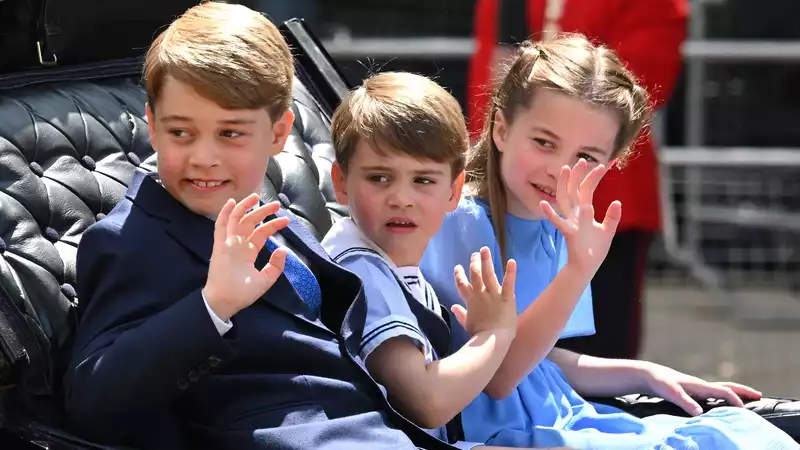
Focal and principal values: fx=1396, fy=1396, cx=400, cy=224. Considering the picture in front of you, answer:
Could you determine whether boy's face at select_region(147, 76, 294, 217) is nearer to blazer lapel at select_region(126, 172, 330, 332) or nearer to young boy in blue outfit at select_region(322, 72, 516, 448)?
blazer lapel at select_region(126, 172, 330, 332)

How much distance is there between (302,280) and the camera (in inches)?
87.7

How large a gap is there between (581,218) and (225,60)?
64 cm

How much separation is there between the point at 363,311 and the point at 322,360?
0.10 m

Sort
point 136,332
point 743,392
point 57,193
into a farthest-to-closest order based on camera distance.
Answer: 1. point 743,392
2. point 57,193
3. point 136,332

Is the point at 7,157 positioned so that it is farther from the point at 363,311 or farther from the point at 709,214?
the point at 709,214

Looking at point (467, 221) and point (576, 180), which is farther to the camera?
point (467, 221)

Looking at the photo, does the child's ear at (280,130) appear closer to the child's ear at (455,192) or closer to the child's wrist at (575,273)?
the child's ear at (455,192)

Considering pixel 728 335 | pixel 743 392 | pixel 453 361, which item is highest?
pixel 453 361

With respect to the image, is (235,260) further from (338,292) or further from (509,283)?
(509,283)

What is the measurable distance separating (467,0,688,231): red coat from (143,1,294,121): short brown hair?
6.43ft

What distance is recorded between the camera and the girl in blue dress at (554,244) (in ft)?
7.69

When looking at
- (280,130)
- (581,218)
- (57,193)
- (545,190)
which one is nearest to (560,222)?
(581,218)

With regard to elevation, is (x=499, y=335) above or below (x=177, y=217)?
below

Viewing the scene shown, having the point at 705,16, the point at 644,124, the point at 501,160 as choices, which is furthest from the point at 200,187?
the point at 705,16
